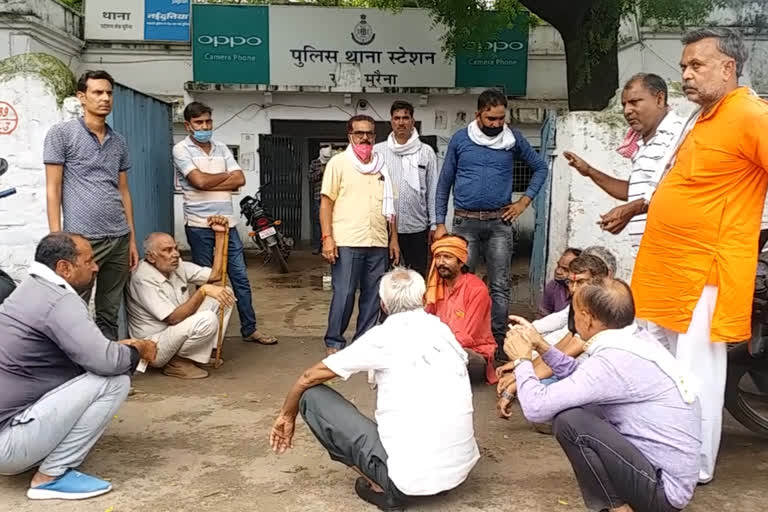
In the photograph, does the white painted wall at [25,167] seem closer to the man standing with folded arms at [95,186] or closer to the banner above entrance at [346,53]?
the man standing with folded arms at [95,186]

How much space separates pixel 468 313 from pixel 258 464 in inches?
66.5

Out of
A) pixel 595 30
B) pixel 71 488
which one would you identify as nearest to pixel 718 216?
pixel 71 488

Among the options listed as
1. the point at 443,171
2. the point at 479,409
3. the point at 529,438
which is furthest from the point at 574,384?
the point at 443,171

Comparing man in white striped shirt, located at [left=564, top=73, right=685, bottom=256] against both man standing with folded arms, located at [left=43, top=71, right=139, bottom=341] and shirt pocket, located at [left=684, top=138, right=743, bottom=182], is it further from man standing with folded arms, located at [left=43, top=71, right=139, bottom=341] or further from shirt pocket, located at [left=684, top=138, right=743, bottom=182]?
man standing with folded arms, located at [left=43, top=71, right=139, bottom=341]

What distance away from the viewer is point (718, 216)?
126 inches

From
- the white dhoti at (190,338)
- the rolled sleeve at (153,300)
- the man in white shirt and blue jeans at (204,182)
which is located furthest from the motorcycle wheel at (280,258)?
the rolled sleeve at (153,300)

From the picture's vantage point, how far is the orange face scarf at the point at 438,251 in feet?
16.1

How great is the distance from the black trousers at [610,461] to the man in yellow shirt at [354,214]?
2.65m

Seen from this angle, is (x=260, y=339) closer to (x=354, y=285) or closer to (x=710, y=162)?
(x=354, y=285)

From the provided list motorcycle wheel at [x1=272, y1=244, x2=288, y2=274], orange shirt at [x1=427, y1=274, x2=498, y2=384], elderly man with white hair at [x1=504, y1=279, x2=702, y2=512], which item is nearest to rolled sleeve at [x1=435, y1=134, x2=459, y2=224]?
orange shirt at [x1=427, y1=274, x2=498, y2=384]

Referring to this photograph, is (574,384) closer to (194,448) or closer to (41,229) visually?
(194,448)

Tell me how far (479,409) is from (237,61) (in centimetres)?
851

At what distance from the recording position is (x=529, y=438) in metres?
4.16

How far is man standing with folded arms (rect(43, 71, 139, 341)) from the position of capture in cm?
455
